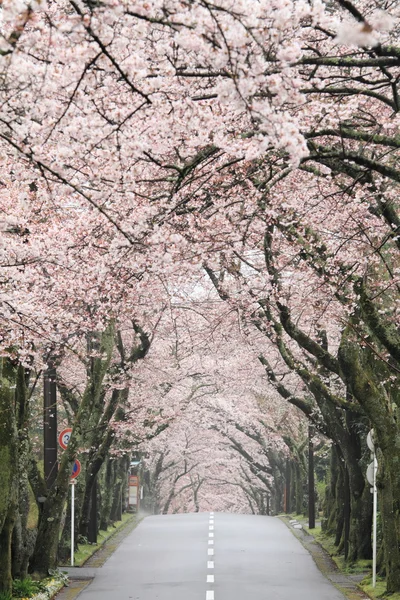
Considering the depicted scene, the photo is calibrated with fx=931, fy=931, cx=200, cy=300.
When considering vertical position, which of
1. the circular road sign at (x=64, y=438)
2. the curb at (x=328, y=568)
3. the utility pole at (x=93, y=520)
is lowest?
the curb at (x=328, y=568)

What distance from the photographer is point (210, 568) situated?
2080 centimetres

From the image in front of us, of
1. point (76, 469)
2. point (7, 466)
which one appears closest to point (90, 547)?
point (76, 469)

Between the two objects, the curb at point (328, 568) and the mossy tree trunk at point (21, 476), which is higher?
the mossy tree trunk at point (21, 476)

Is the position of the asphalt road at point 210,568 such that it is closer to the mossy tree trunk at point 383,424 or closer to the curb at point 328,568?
the curb at point 328,568

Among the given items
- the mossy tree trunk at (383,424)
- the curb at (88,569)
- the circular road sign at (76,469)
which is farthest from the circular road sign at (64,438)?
the mossy tree trunk at (383,424)

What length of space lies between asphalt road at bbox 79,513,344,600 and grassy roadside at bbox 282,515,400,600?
557mm

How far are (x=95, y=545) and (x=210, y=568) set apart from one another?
6.26 meters

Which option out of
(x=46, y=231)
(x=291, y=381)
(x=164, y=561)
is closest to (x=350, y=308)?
(x=46, y=231)

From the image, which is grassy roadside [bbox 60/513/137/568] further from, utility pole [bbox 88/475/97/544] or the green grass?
utility pole [bbox 88/475/97/544]

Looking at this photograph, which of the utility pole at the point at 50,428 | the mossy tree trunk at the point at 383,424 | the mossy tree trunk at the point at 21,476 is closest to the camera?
the mossy tree trunk at the point at 383,424

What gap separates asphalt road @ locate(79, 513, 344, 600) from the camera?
16500 millimetres

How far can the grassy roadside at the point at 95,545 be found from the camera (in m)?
22.3

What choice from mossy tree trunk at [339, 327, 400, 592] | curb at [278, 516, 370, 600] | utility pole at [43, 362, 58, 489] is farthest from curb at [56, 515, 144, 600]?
mossy tree trunk at [339, 327, 400, 592]

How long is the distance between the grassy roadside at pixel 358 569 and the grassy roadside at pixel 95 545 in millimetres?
6097
